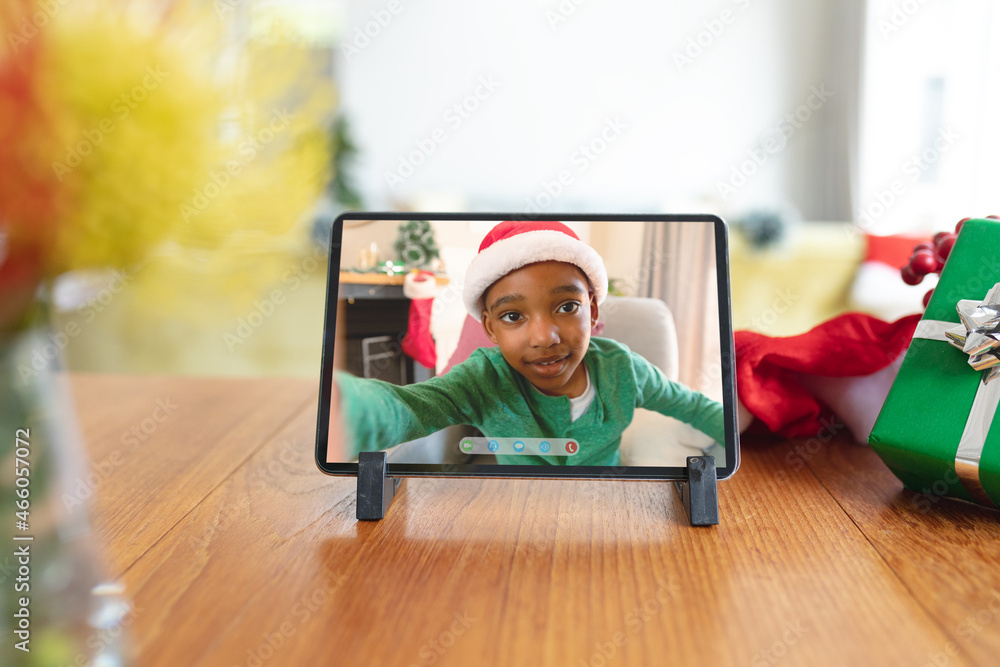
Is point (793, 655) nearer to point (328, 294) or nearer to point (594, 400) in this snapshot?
point (594, 400)

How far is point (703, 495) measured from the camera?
517 mm

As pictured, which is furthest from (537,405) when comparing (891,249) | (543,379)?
(891,249)

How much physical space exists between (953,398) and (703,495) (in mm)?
216

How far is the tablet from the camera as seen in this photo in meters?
0.53

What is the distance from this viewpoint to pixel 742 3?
3.82 m

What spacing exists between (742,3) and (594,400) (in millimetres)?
4055

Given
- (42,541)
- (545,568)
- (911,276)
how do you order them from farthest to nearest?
(911,276) → (545,568) → (42,541)

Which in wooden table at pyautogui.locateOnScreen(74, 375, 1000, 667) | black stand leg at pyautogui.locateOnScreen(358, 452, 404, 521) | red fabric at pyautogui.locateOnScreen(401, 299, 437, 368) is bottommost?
wooden table at pyautogui.locateOnScreen(74, 375, 1000, 667)

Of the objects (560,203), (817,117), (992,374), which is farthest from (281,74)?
(992,374)

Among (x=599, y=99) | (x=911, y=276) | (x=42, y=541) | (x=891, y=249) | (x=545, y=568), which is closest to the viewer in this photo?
(x=42, y=541)

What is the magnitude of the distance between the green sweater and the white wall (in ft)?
11.0

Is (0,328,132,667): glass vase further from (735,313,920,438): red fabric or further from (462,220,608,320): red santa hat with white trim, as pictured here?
(735,313,920,438): red fabric

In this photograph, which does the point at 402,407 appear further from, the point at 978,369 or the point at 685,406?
the point at 978,369

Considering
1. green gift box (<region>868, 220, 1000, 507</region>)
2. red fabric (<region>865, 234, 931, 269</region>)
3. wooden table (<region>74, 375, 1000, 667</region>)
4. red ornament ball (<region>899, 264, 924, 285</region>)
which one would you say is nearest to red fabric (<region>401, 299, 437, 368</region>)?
wooden table (<region>74, 375, 1000, 667</region>)
